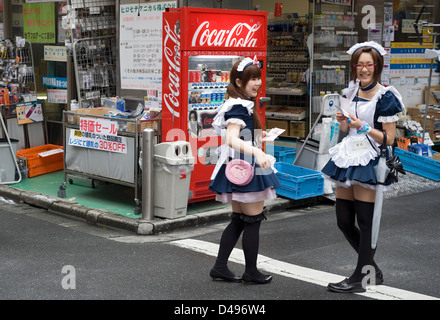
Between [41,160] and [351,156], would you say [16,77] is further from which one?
[351,156]

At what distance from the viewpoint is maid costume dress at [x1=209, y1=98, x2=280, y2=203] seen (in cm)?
535

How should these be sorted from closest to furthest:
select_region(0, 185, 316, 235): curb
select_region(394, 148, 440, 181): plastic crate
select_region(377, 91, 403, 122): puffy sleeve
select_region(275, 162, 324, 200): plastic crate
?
select_region(377, 91, 403, 122): puffy sleeve, select_region(0, 185, 316, 235): curb, select_region(275, 162, 324, 200): plastic crate, select_region(394, 148, 440, 181): plastic crate

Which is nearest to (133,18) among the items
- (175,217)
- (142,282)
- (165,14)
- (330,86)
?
(165,14)

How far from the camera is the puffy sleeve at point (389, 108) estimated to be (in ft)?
17.0

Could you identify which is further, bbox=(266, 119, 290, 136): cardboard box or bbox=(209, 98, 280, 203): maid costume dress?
bbox=(266, 119, 290, 136): cardboard box

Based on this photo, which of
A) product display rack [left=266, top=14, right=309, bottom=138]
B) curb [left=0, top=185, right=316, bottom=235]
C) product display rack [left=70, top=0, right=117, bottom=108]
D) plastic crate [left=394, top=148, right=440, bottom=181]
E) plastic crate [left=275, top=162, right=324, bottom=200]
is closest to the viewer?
curb [left=0, top=185, right=316, bottom=235]

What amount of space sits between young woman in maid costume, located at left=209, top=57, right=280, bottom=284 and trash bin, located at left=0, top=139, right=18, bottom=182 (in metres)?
5.57

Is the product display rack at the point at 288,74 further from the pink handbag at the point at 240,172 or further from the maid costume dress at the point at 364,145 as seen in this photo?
the pink handbag at the point at 240,172

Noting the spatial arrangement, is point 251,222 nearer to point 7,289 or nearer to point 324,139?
point 7,289

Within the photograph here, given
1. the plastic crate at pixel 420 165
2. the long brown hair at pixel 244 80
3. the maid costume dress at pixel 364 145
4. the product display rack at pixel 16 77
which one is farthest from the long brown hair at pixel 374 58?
the product display rack at pixel 16 77

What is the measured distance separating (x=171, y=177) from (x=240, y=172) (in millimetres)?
2629

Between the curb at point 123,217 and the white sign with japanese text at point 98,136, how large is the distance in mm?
830

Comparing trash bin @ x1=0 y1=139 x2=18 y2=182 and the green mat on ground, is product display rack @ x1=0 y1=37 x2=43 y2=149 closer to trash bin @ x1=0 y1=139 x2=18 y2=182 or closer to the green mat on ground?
trash bin @ x1=0 y1=139 x2=18 y2=182

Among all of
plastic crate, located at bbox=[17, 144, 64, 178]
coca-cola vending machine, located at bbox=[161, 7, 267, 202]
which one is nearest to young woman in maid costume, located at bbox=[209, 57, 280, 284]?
coca-cola vending machine, located at bbox=[161, 7, 267, 202]
